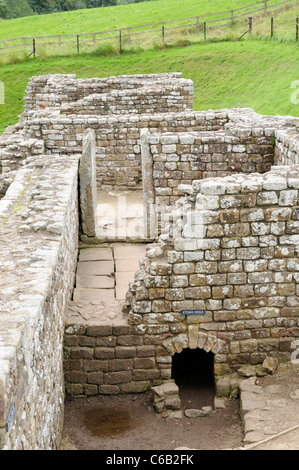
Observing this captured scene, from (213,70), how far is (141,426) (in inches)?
1014

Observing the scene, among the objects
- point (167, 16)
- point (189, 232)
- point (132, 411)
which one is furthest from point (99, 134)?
point (167, 16)

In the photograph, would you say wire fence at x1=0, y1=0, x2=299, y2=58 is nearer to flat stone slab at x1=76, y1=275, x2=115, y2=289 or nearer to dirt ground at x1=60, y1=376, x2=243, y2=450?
flat stone slab at x1=76, y1=275, x2=115, y2=289

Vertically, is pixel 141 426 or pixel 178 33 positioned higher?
pixel 178 33

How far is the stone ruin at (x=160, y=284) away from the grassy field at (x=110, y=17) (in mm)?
34736

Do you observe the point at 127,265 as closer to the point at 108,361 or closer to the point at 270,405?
the point at 108,361

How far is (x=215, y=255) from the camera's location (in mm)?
7551

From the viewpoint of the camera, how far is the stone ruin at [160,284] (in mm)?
5410

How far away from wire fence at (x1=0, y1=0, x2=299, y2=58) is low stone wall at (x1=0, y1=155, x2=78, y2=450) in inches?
1032

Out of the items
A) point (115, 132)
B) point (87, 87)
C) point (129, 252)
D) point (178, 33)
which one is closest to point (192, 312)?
point (129, 252)

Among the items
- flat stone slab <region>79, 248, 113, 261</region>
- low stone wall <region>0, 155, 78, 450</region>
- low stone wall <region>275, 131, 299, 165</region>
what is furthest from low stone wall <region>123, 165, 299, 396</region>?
flat stone slab <region>79, 248, 113, 261</region>

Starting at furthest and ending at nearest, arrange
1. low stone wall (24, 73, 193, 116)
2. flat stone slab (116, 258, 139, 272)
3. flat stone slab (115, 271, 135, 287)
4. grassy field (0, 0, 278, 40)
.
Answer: grassy field (0, 0, 278, 40) < low stone wall (24, 73, 193, 116) < flat stone slab (116, 258, 139, 272) < flat stone slab (115, 271, 135, 287)

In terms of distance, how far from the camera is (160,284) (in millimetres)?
7621

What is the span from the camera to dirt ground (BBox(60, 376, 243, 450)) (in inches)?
267
